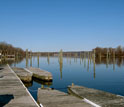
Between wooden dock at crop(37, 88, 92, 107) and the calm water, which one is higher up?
wooden dock at crop(37, 88, 92, 107)

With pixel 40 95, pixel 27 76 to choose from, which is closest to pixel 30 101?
pixel 40 95

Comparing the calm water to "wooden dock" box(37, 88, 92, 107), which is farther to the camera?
the calm water

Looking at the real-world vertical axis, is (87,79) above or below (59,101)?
below

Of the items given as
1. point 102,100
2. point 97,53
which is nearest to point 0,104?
point 102,100

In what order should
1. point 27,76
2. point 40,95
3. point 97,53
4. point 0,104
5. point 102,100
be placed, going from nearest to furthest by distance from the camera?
point 0,104 → point 102,100 → point 40,95 → point 27,76 → point 97,53

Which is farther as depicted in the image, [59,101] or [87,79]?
[87,79]

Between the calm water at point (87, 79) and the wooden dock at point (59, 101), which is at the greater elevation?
the wooden dock at point (59, 101)

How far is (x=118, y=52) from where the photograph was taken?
11631 cm

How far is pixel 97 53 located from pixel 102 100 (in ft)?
357

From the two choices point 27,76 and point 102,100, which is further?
point 27,76

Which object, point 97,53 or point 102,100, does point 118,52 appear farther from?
point 102,100

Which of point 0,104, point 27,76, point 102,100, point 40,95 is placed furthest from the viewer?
point 27,76

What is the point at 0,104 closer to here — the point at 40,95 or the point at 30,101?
the point at 30,101

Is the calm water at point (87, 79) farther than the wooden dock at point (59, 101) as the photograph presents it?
Yes
